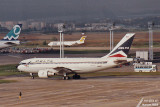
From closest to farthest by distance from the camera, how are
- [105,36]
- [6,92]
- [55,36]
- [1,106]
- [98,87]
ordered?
[1,106]
[6,92]
[98,87]
[55,36]
[105,36]

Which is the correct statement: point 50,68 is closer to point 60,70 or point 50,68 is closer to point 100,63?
point 60,70

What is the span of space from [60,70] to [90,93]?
65.0 ft

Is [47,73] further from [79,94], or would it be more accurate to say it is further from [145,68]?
[145,68]

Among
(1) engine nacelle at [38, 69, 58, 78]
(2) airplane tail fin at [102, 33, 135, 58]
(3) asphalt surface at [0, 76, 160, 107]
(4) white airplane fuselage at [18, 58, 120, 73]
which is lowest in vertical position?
(3) asphalt surface at [0, 76, 160, 107]

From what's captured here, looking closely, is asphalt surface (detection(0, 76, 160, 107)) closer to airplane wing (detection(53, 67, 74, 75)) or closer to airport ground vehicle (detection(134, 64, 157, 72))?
airplane wing (detection(53, 67, 74, 75))

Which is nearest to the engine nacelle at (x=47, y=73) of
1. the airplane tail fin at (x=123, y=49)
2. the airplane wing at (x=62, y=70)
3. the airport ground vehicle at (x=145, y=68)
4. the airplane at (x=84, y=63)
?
the airplane at (x=84, y=63)

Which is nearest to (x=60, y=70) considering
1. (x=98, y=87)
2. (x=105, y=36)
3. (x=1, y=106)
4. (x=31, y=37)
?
(x=98, y=87)

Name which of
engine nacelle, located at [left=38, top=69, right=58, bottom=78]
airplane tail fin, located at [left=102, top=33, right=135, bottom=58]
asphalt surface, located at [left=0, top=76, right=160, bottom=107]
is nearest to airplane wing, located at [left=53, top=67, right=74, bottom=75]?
Answer: engine nacelle, located at [left=38, top=69, right=58, bottom=78]

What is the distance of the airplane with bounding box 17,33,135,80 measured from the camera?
6900 centimetres

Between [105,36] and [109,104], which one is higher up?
[105,36]

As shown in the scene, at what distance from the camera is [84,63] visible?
70062 mm

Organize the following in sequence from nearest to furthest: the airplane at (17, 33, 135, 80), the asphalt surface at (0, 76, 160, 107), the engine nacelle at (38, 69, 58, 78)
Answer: the asphalt surface at (0, 76, 160, 107), the airplane at (17, 33, 135, 80), the engine nacelle at (38, 69, 58, 78)

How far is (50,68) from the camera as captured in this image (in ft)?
234

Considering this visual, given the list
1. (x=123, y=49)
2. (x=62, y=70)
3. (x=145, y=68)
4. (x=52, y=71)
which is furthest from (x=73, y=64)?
(x=145, y=68)
